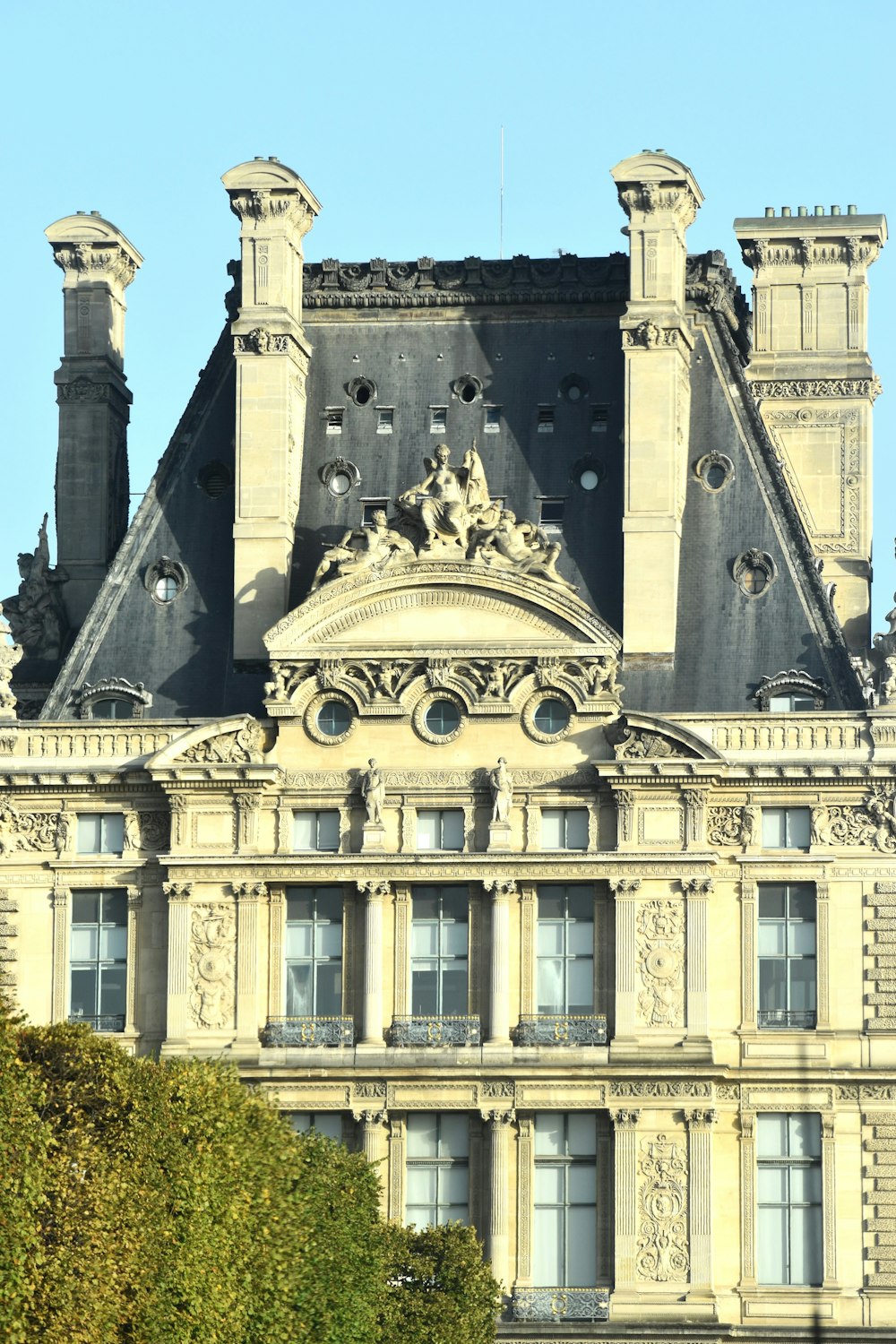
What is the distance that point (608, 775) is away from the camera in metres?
84.6

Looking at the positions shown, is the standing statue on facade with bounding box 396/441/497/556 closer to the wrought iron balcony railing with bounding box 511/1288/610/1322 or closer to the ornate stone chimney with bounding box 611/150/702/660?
the ornate stone chimney with bounding box 611/150/702/660

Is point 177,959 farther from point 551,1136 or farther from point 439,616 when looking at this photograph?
point 439,616

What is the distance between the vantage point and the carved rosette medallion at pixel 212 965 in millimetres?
85250

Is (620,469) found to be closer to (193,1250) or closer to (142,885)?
(142,885)

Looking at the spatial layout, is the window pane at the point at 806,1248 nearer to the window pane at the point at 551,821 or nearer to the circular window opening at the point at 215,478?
the window pane at the point at 551,821

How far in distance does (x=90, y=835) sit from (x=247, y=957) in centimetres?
386

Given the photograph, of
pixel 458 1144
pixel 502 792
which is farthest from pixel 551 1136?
pixel 502 792

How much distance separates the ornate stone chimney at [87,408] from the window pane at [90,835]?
724 cm

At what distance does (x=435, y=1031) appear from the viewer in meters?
84.6

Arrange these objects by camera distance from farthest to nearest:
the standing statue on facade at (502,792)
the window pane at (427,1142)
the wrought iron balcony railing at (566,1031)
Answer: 1. the standing statue on facade at (502,792)
2. the window pane at (427,1142)
3. the wrought iron balcony railing at (566,1031)

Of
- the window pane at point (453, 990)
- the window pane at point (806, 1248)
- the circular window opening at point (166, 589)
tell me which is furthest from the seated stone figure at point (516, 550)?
the window pane at point (806, 1248)

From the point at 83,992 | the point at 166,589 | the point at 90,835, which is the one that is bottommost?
the point at 83,992

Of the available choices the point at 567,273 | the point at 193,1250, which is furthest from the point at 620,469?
the point at 193,1250

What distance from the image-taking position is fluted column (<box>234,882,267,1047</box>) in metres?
85.0
